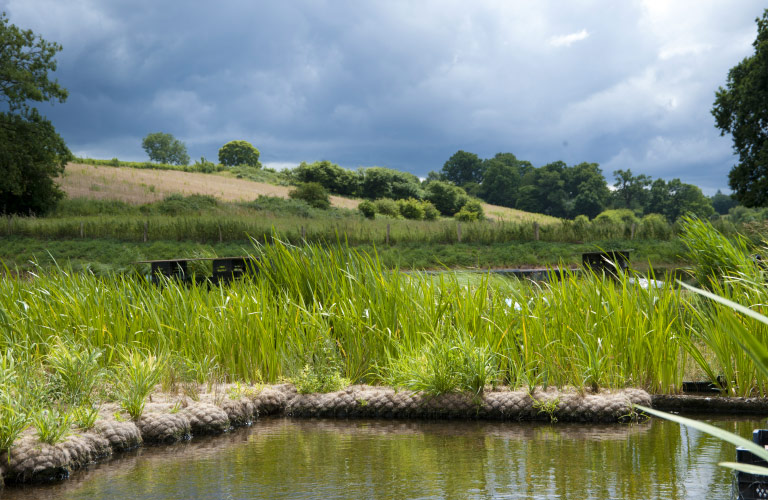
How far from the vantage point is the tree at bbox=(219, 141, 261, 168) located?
95312mm

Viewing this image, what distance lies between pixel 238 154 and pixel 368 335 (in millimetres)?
93097

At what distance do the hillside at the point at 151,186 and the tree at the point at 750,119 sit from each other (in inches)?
592

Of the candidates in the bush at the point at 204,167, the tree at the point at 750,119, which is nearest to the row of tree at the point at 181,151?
the bush at the point at 204,167

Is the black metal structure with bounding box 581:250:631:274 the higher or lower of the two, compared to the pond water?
higher

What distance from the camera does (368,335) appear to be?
19.3ft

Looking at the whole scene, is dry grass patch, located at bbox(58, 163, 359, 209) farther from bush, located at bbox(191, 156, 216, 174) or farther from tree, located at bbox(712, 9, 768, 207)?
tree, located at bbox(712, 9, 768, 207)

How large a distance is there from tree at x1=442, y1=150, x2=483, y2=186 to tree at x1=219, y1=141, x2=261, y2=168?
3246 centimetres

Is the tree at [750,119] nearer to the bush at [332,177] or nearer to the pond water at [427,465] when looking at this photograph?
the pond water at [427,465]

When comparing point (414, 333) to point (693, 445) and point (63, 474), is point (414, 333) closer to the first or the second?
point (693, 445)

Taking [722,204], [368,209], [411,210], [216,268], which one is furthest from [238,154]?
[216,268]

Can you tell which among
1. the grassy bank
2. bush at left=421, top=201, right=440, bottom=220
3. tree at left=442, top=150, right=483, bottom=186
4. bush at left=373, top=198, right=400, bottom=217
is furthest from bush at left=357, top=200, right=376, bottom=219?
tree at left=442, top=150, right=483, bottom=186

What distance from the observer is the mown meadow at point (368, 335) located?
5.06 meters

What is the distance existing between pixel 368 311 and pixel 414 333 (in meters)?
0.46

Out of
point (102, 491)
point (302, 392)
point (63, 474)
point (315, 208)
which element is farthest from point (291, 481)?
point (315, 208)
